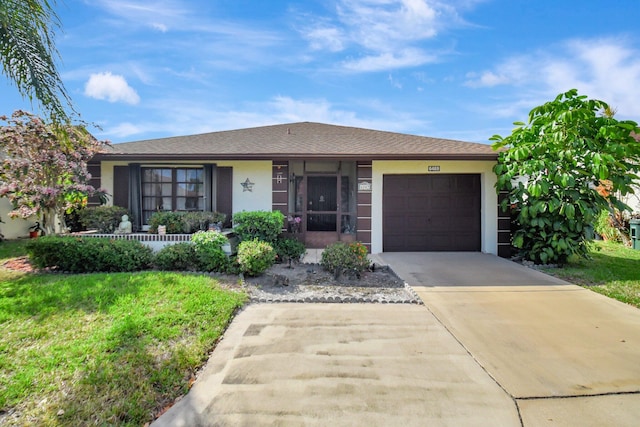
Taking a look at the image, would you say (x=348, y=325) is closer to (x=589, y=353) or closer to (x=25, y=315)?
(x=589, y=353)

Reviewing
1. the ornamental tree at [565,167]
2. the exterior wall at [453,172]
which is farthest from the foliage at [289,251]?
the ornamental tree at [565,167]

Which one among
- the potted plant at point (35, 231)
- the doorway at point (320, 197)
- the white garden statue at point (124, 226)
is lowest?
the potted plant at point (35, 231)

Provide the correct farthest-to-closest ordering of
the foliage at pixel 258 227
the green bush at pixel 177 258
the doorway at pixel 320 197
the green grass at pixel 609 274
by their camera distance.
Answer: the doorway at pixel 320 197
the foliage at pixel 258 227
the green bush at pixel 177 258
the green grass at pixel 609 274

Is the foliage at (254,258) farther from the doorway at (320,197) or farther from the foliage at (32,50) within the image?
the foliage at (32,50)

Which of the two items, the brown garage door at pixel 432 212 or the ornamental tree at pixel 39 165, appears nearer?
the ornamental tree at pixel 39 165

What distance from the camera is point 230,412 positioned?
7.92 ft

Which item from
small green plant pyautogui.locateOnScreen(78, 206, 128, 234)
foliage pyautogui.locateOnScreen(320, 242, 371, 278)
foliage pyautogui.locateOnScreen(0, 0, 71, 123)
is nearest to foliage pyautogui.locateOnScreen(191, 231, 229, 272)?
foliage pyautogui.locateOnScreen(320, 242, 371, 278)

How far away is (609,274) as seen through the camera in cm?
656

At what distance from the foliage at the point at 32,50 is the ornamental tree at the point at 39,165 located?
115 cm

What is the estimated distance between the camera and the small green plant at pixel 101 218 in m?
7.82

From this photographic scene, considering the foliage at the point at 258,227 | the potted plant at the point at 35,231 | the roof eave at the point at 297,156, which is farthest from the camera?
the potted plant at the point at 35,231

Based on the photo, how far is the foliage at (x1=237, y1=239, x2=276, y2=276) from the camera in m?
5.78

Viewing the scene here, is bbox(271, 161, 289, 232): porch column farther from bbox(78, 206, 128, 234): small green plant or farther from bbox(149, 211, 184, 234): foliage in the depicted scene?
bbox(78, 206, 128, 234): small green plant

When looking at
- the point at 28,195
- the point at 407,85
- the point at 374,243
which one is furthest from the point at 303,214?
the point at 28,195
